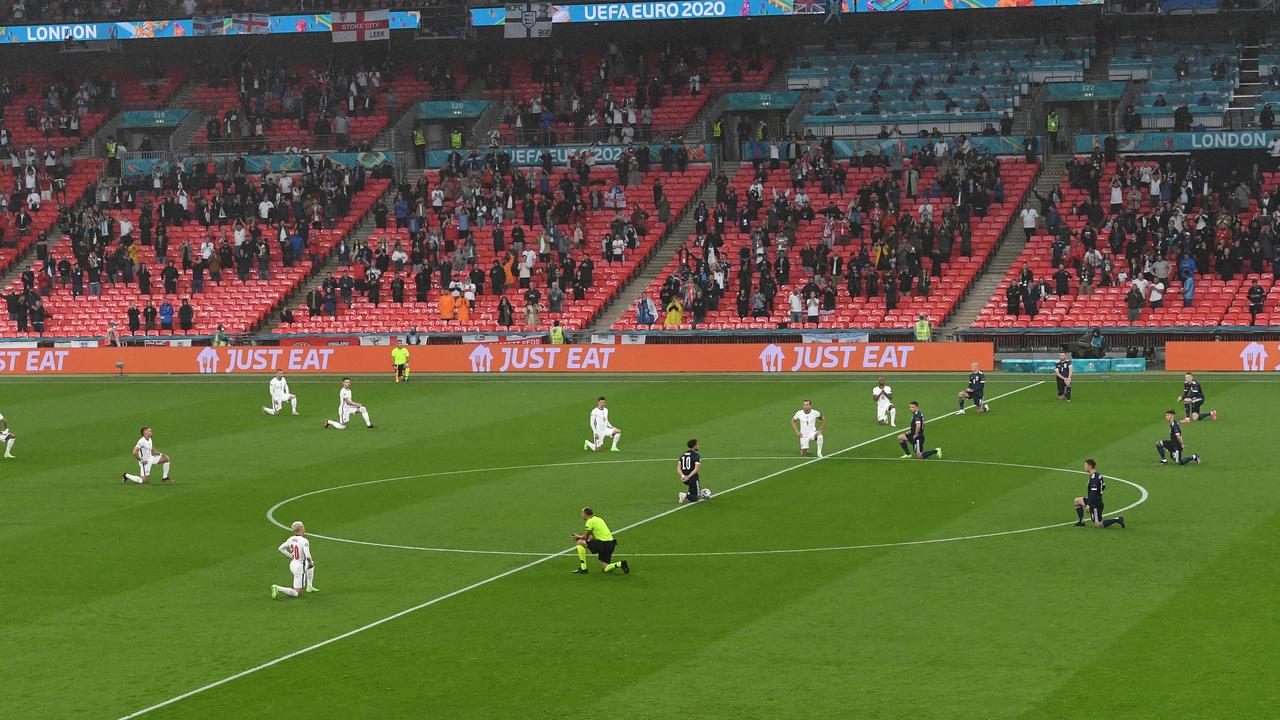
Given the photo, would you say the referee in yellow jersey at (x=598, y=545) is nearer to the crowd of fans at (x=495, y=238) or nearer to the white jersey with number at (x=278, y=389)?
the white jersey with number at (x=278, y=389)

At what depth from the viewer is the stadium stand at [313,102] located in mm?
85375

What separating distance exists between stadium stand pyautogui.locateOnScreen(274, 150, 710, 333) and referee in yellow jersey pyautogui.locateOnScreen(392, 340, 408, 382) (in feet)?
27.2

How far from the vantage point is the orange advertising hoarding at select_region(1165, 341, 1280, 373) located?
5712 cm

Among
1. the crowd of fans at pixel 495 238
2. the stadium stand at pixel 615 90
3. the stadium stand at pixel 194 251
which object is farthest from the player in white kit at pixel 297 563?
the stadium stand at pixel 615 90

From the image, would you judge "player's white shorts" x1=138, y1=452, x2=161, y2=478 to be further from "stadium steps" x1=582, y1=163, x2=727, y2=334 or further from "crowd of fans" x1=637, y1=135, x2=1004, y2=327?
"crowd of fans" x1=637, y1=135, x2=1004, y2=327

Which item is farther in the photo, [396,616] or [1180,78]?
[1180,78]

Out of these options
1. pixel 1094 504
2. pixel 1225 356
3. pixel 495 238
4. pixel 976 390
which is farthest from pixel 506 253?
pixel 1094 504

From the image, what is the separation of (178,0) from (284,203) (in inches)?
634

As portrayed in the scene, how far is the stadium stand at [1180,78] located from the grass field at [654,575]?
26.7m

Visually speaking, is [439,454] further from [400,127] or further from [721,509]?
[400,127]

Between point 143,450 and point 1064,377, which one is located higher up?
point 1064,377

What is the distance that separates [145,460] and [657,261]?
119 feet

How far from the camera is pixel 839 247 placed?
232 ft

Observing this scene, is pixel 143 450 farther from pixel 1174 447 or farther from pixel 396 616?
pixel 1174 447
